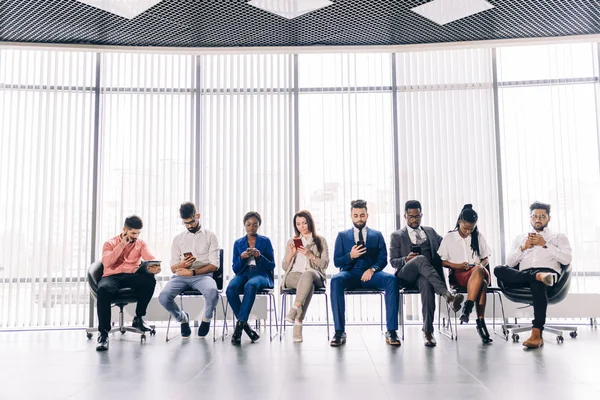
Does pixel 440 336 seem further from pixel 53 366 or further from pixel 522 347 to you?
pixel 53 366

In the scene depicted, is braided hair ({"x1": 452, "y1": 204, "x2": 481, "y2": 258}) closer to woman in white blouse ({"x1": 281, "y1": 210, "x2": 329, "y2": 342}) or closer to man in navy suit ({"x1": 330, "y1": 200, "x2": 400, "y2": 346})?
man in navy suit ({"x1": 330, "y1": 200, "x2": 400, "y2": 346})

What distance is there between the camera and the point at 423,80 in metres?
6.20

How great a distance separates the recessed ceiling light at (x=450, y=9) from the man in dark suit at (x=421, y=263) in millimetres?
1824

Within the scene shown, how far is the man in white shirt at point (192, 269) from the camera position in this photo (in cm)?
495

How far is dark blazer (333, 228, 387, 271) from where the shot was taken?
4918 millimetres

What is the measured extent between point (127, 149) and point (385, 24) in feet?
10.7

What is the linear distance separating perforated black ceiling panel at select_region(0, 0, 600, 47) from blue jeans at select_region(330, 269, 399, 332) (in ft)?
8.14

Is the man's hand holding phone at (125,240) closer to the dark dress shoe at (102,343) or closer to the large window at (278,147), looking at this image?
the dark dress shoe at (102,343)

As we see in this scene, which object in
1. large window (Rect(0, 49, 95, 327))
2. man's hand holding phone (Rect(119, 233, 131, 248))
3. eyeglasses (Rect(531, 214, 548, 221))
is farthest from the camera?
large window (Rect(0, 49, 95, 327))

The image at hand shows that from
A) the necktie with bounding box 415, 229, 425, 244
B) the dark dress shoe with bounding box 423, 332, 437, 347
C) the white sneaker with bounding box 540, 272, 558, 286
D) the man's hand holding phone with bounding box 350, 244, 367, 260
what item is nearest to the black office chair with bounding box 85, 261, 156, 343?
the man's hand holding phone with bounding box 350, 244, 367, 260

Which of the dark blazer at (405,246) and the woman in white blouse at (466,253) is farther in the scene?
the dark blazer at (405,246)

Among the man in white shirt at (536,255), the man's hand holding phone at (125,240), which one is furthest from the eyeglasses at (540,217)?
the man's hand holding phone at (125,240)

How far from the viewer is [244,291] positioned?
4.86 metres

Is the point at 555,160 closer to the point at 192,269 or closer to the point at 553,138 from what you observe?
the point at 553,138
